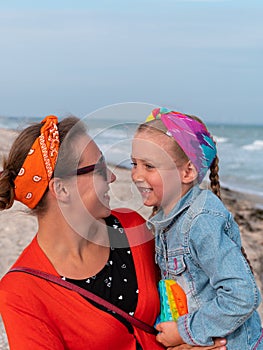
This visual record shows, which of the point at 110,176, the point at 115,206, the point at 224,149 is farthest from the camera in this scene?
the point at 224,149

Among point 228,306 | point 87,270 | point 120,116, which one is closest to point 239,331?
point 228,306

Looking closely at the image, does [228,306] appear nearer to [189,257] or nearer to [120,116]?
[189,257]

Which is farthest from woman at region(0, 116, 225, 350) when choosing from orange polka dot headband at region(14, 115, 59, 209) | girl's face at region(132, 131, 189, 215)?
girl's face at region(132, 131, 189, 215)

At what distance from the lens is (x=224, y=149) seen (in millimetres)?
34750

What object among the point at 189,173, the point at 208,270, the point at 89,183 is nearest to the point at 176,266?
the point at 208,270

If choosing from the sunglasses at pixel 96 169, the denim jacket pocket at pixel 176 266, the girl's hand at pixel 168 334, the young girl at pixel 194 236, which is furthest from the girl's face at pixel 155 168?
the girl's hand at pixel 168 334

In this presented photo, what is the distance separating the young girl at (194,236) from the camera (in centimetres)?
226

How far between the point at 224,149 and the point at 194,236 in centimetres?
3282

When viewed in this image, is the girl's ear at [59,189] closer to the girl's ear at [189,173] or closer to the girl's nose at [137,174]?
the girl's nose at [137,174]

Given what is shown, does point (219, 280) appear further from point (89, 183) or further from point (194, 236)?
point (89, 183)

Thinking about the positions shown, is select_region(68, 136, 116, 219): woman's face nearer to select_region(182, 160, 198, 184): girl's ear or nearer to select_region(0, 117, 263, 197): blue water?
select_region(0, 117, 263, 197): blue water

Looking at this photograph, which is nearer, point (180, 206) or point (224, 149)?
point (180, 206)

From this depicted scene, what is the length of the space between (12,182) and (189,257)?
661 millimetres

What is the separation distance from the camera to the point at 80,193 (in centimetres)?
230
